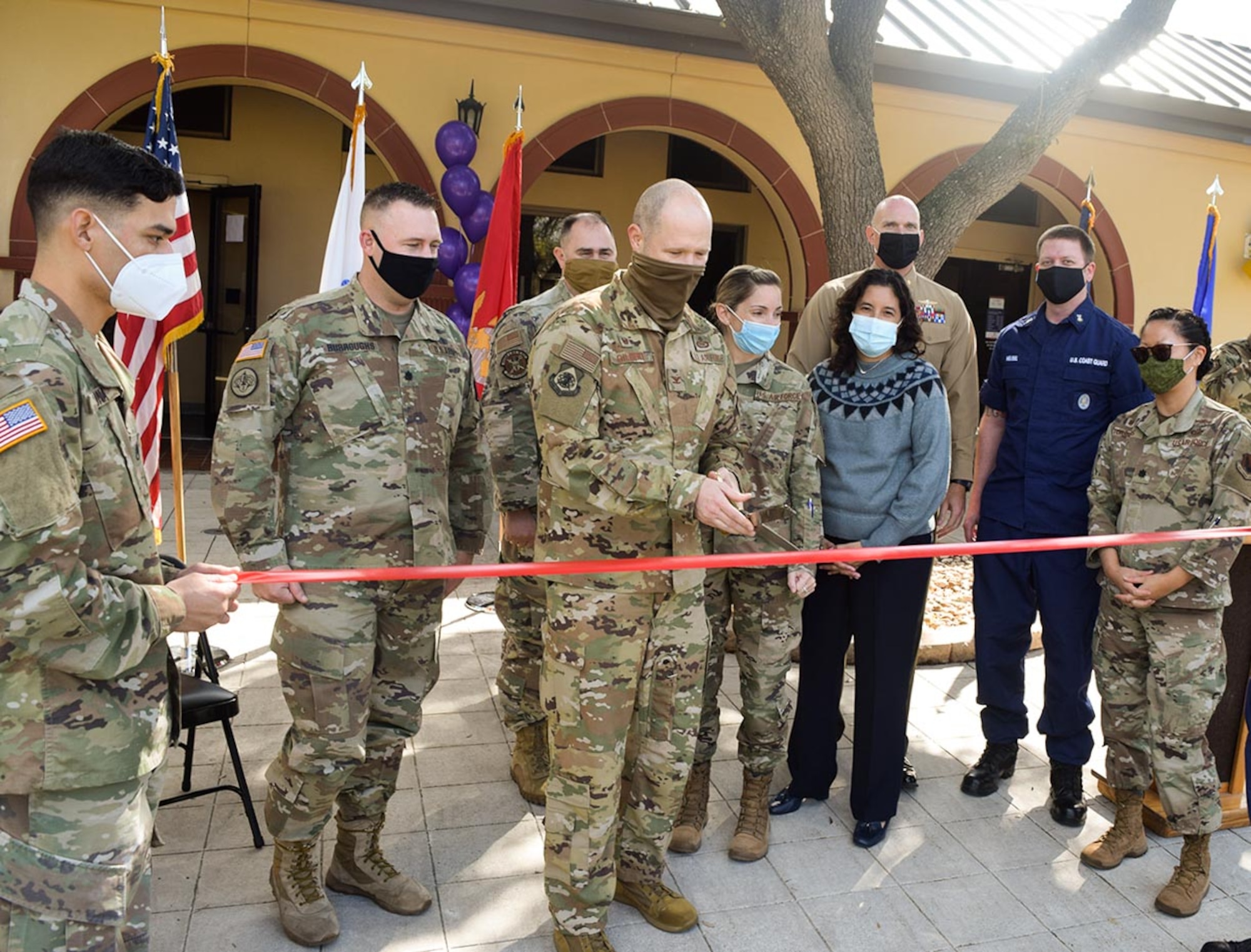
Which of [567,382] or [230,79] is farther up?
[230,79]

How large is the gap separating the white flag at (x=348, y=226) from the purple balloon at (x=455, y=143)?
236 centimetres

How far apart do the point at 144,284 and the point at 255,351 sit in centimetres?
74

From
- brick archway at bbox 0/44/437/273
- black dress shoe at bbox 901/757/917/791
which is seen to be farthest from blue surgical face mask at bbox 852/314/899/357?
brick archway at bbox 0/44/437/273

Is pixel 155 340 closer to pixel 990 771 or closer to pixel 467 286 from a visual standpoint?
pixel 467 286

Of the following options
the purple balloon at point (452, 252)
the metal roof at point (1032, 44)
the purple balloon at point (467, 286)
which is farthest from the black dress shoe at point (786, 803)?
the metal roof at point (1032, 44)

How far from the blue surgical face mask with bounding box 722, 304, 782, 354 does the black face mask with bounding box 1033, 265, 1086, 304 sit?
4.03 feet

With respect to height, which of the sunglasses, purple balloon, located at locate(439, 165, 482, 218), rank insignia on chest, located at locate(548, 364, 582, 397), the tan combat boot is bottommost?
the tan combat boot

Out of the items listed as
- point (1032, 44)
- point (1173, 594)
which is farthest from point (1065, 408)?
point (1032, 44)

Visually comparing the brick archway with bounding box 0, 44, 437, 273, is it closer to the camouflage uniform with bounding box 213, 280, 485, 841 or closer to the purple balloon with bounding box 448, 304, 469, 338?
the purple balloon with bounding box 448, 304, 469, 338

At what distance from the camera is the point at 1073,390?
3.88 meters

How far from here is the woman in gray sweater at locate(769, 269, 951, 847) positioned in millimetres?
3473

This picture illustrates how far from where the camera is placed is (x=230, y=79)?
812cm

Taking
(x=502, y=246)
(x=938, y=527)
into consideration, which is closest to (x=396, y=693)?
(x=938, y=527)

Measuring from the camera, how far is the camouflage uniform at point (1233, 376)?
4.54 m
